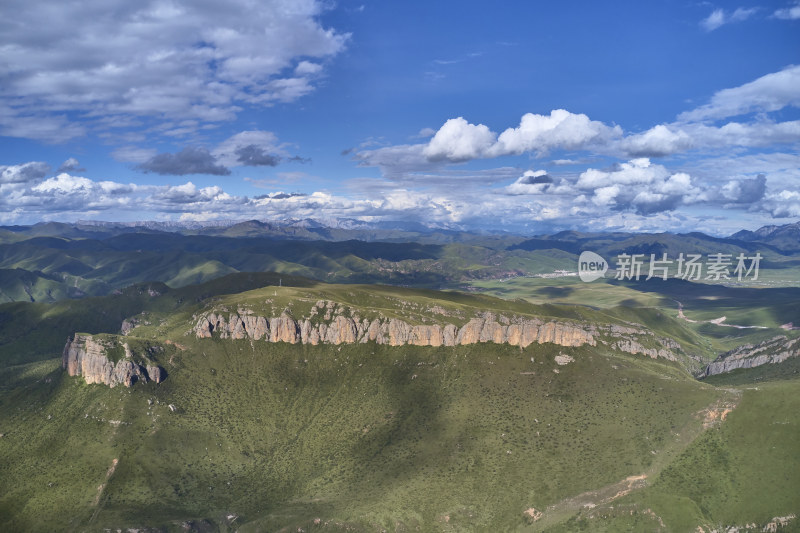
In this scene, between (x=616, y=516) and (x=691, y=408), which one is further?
(x=691, y=408)

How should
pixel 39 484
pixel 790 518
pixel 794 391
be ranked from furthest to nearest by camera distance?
pixel 39 484, pixel 794 391, pixel 790 518

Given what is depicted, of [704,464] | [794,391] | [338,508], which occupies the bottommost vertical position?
[338,508]

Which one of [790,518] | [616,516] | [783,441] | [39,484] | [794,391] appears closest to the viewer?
[790,518]

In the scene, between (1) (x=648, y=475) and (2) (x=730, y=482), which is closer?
(2) (x=730, y=482)

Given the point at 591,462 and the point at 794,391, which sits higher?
the point at 794,391

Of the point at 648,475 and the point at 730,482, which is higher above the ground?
the point at 730,482

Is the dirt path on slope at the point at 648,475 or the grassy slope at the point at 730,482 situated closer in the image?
the grassy slope at the point at 730,482

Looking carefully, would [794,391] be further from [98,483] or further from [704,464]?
[98,483]

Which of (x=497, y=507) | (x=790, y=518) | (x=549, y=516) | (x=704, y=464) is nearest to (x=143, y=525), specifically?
(x=497, y=507)

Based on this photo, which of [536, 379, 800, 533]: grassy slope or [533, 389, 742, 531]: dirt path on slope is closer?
[536, 379, 800, 533]: grassy slope

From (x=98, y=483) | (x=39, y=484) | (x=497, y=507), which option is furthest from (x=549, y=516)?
(x=39, y=484)

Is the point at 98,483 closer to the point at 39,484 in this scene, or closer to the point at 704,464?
the point at 39,484
